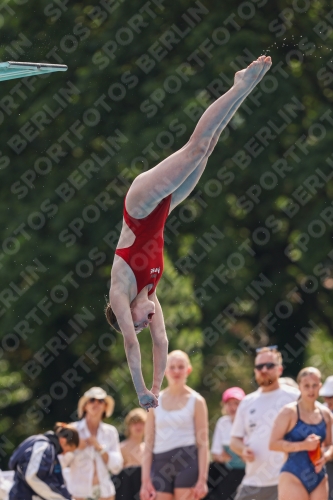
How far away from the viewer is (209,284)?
44.0 feet

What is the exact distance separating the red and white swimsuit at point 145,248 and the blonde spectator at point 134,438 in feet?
12.0

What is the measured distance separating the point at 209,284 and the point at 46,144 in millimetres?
3041

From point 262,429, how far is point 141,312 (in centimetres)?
266

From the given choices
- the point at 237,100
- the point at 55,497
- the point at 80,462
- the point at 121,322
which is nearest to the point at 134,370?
the point at 121,322

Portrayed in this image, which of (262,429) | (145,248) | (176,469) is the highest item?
(145,248)

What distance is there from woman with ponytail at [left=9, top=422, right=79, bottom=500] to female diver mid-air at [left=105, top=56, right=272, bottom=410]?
2.10 meters

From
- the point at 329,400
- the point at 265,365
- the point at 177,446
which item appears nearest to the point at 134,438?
the point at 177,446

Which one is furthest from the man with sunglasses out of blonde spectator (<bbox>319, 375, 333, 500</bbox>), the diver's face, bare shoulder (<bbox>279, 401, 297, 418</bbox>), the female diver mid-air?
the diver's face

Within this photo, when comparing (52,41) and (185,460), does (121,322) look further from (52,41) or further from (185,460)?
(52,41)

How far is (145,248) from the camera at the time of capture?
21.1 feet

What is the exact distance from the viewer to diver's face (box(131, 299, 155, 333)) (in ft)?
20.9

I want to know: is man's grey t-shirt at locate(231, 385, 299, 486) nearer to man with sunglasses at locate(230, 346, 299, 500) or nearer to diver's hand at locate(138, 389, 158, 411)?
man with sunglasses at locate(230, 346, 299, 500)

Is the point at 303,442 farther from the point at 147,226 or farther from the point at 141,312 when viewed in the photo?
the point at 147,226

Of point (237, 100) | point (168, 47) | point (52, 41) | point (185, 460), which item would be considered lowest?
point (185, 460)
